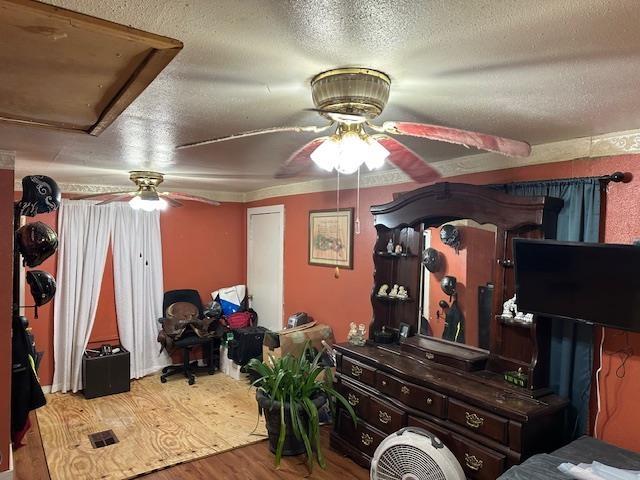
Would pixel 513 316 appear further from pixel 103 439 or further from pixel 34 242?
pixel 103 439

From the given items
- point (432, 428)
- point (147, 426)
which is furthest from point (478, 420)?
point (147, 426)

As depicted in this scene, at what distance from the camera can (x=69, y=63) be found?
3.59 feet

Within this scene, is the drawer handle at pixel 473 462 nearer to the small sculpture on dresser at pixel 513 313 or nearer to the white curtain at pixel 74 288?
the small sculpture on dresser at pixel 513 313

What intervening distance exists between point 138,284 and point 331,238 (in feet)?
8.03

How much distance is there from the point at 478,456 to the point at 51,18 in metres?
2.63

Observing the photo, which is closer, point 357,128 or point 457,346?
point 357,128

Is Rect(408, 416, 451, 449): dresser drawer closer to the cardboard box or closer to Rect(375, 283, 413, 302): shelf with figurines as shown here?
Rect(375, 283, 413, 302): shelf with figurines

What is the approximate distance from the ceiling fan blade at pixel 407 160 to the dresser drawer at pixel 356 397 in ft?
5.75

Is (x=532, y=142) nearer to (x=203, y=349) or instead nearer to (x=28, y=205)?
(x=28, y=205)

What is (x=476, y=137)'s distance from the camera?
1481 mm

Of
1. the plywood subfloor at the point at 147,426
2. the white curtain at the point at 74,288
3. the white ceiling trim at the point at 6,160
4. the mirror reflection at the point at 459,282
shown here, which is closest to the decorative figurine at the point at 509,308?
the mirror reflection at the point at 459,282

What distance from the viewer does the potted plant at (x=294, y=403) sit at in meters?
3.10

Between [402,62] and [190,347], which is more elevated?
[402,62]

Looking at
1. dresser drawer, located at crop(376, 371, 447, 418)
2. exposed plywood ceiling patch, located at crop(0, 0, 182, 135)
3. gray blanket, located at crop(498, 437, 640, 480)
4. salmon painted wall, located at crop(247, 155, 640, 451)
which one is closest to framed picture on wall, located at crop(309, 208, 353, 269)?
salmon painted wall, located at crop(247, 155, 640, 451)
